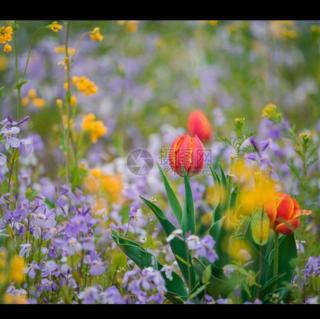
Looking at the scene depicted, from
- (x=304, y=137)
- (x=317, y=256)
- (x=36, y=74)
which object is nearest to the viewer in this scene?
(x=304, y=137)

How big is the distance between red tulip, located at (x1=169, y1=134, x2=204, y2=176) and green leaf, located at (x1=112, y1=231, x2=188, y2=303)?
10.3 inches

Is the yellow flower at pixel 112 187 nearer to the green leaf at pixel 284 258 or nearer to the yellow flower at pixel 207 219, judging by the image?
the yellow flower at pixel 207 219

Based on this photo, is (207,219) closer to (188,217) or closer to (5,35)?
(188,217)

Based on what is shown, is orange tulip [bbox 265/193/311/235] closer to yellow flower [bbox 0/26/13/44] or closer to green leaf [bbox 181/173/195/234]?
green leaf [bbox 181/173/195/234]

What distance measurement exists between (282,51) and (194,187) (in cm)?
295

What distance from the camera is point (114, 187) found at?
3.06m

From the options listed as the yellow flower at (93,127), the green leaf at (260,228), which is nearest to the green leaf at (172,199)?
the green leaf at (260,228)

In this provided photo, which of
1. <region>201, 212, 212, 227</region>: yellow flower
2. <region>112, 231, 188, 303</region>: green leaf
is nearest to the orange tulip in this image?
<region>112, 231, 188, 303</region>: green leaf

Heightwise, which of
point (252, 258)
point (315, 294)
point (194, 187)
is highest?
point (194, 187)

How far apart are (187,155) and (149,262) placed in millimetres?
335

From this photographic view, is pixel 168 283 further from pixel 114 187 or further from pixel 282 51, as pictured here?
pixel 282 51

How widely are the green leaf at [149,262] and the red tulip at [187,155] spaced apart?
261 mm

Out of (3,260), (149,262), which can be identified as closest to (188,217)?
(149,262)

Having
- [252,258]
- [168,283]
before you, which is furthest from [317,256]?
[168,283]
